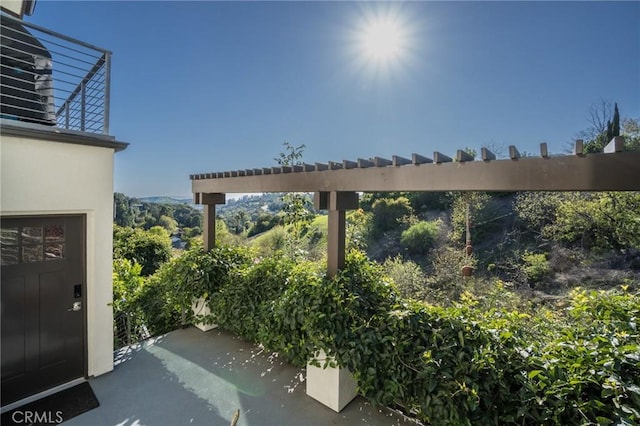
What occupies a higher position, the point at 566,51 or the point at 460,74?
the point at 566,51

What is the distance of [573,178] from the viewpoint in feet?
7.47

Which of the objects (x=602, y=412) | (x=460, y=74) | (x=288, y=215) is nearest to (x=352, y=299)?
(x=602, y=412)

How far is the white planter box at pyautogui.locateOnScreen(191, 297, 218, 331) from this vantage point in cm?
559

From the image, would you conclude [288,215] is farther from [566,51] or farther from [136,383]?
[566,51]

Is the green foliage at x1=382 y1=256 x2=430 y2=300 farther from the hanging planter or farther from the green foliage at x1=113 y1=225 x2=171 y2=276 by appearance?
the green foliage at x1=113 y1=225 x2=171 y2=276

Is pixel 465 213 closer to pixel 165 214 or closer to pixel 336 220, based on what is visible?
pixel 336 220

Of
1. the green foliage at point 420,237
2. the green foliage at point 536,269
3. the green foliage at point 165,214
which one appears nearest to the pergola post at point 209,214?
the green foliage at point 420,237

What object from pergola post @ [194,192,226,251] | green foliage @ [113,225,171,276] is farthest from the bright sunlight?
green foliage @ [113,225,171,276]

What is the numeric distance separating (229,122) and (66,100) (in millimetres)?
8958

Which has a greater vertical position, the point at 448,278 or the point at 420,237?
the point at 420,237

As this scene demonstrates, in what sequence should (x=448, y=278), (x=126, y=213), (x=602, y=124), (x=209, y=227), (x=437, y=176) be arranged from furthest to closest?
(x=126, y=213) → (x=602, y=124) → (x=448, y=278) → (x=209, y=227) → (x=437, y=176)

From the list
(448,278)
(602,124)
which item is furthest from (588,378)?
(602,124)

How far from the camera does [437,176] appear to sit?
297cm

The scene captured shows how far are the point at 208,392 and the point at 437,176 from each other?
13.1 feet
